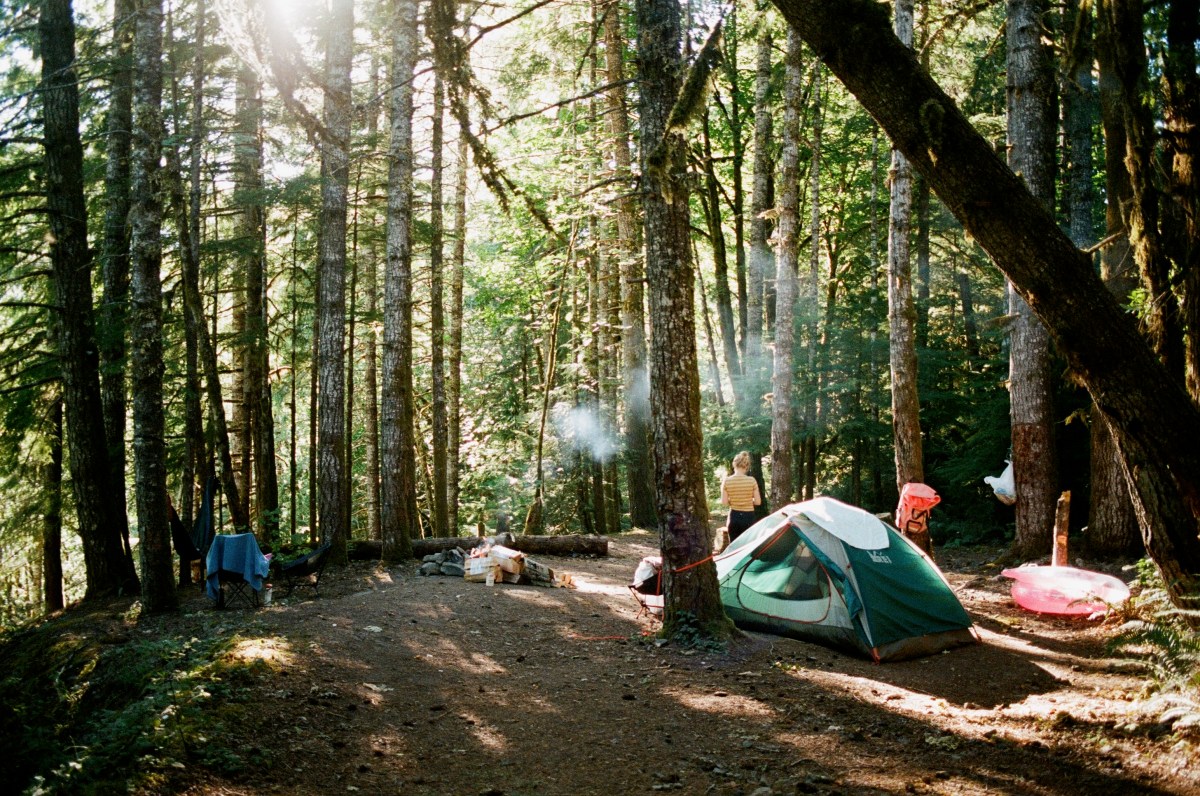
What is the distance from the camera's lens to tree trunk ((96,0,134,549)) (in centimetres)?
1273

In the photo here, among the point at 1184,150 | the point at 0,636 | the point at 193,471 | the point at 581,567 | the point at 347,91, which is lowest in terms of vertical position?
the point at 581,567

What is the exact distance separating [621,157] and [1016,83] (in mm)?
7153

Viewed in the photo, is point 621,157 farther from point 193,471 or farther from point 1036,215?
point 1036,215

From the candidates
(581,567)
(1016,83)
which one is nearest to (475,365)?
(581,567)

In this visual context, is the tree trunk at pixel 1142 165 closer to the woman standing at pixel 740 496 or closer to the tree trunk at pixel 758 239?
the woman standing at pixel 740 496

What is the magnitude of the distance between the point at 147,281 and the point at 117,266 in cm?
496

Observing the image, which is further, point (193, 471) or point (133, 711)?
point (193, 471)

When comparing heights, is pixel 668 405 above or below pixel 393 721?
above

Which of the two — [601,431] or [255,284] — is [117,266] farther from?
[601,431]

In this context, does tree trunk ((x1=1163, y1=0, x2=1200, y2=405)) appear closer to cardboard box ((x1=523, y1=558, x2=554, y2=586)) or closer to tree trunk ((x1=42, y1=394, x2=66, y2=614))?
cardboard box ((x1=523, y1=558, x2=554, y2=586))

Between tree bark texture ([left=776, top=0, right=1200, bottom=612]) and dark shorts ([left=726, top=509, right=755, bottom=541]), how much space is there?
5996mm

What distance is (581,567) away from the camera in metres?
13.4

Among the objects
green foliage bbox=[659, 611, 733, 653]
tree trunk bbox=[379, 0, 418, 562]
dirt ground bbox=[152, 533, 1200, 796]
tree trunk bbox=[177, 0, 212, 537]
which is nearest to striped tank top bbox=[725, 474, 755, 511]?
dirt ground bbox=[152, 533, 1200, 796]

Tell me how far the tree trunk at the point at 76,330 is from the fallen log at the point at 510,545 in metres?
3.62
